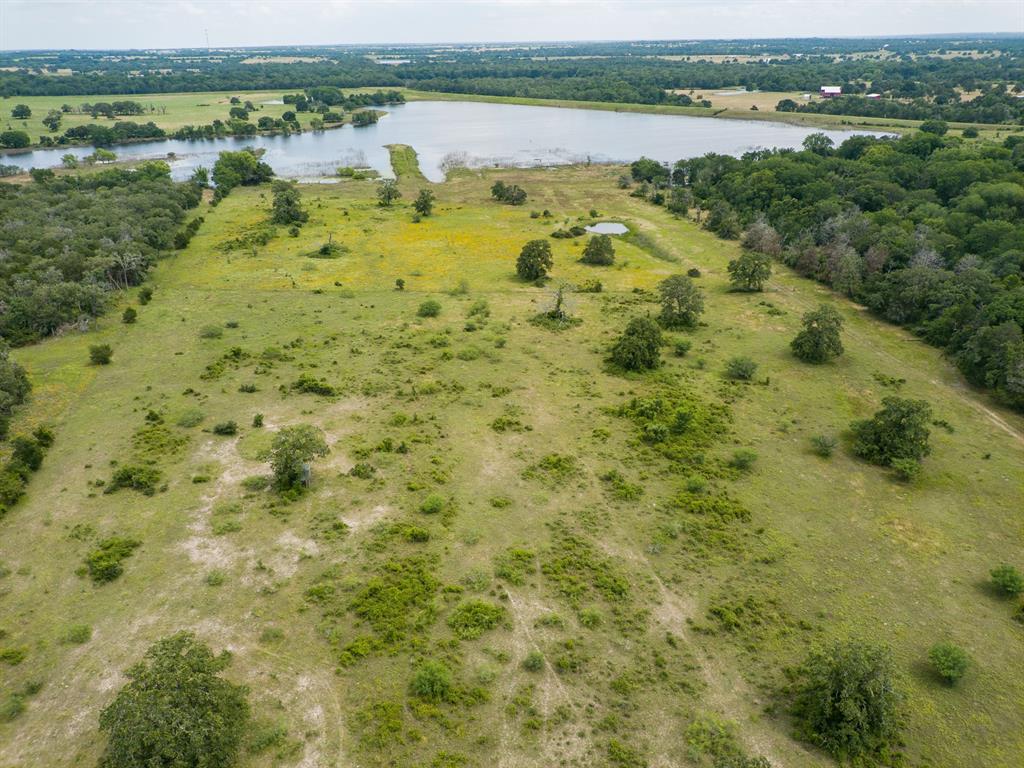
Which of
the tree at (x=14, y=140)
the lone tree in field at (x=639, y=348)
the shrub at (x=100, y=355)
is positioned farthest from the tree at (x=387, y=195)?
the tree at (x=14, y=140)

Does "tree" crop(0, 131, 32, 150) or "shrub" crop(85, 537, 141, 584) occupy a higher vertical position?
"tree" crop(0, 131, 32, 150)

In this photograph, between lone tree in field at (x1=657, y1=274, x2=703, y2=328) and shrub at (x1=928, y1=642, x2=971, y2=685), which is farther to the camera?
lone tree in field at (x1=657, y1=274, x2=703, y2=328)

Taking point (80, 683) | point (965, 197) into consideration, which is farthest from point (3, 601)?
point (965, 197)

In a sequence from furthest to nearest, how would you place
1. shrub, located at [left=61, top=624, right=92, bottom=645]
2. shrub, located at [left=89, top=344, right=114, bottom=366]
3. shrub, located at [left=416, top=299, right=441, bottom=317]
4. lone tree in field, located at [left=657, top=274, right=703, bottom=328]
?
shrub, located at [left=416, top=299, right=441, bottom=317], lone tree in field, located at [left=657, top=274, right=703, bottom=328], shrub, located at [left=89, top=344, right=114, bottom=366], shrub, located at [left=61, top=624, right=92, bottom=645]

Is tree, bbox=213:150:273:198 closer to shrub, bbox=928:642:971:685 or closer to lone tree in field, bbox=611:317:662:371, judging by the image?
lone tree in field, bbox=611:317:662:371

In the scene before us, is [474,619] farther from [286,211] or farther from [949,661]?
[286,211]

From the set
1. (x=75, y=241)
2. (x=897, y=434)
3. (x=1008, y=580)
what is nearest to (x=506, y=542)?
(x=1008, y=580)

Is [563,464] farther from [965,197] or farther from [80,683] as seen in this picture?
[965,197]

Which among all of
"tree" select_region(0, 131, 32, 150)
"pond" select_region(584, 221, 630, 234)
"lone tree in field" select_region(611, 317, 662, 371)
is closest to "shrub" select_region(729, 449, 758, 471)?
"lone tree in field" select_region(611, 317, 662, 371)
